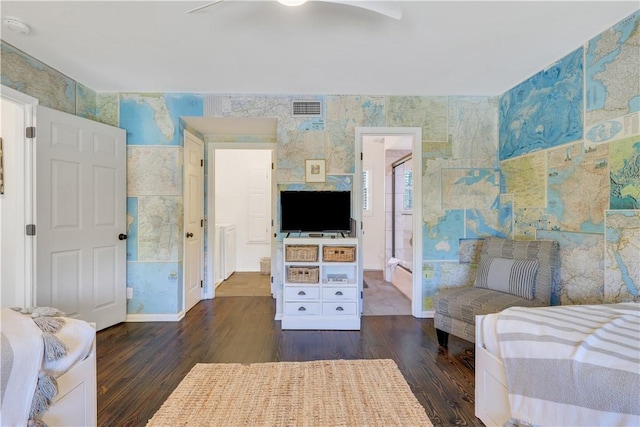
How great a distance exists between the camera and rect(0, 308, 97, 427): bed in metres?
1.00

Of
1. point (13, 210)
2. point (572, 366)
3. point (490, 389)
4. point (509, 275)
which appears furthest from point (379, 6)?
point (13, 210)

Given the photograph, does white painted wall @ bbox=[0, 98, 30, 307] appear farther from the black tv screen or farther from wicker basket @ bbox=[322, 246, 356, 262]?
wicker basket @ bbox=[322, 246, 356, 262]

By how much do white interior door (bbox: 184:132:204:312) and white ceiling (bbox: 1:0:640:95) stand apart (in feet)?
2.68

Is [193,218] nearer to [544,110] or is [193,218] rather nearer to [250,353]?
[250,353]

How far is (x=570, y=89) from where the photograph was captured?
228 centimetres

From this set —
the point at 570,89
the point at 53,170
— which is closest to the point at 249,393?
the point at 53,170

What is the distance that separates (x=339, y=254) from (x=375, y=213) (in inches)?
118

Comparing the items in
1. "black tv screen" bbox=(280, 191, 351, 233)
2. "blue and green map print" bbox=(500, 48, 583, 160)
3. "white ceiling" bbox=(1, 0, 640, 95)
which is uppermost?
"white ceiling" bbox=(1, 0, 640, 95)

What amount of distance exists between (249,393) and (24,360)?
3.83 ft

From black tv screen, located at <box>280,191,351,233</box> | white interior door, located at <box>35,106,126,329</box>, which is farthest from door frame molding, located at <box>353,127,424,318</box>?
white interior door, located at <box>35,106,126,329</box>

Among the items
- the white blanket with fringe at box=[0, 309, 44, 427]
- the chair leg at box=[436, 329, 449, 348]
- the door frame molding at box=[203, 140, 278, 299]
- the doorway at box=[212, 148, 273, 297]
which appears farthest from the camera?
the doorway at box=[212, 148, 273, 297]

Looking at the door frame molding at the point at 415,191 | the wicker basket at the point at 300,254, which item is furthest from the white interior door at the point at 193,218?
the door frame molding at the point at 415,191

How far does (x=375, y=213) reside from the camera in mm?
5684

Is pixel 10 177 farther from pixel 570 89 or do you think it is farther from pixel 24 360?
pixel 570 89
